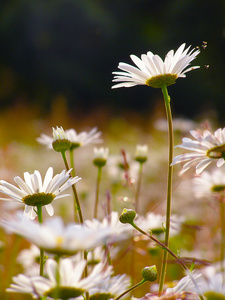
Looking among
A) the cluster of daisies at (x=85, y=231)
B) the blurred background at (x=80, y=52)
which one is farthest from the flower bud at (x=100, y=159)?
the blurred background at (x=80, y=52)

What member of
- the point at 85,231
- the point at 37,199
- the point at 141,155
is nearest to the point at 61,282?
the point at 85,231

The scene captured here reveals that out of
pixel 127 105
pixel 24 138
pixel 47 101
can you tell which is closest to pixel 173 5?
pixel 127 105

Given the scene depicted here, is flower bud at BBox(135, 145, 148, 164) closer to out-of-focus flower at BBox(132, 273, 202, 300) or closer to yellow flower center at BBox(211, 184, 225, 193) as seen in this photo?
yellow flower center at BBox(211, 184, 225, 193)

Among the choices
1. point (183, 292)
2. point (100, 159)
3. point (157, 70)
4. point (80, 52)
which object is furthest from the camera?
point (80, 52)

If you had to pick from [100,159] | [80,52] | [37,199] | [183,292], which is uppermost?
[80,52]

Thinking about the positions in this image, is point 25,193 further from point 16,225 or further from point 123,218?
point 16,225

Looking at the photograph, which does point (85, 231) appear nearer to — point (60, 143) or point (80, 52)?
point (60, 143)

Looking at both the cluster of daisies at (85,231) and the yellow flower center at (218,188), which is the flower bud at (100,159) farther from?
the yellow flower center at (218,188)
